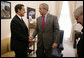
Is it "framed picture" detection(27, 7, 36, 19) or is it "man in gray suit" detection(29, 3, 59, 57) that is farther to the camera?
"framed picture" detection(27, 7, 36, 19)

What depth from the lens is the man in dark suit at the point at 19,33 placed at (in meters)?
2.52

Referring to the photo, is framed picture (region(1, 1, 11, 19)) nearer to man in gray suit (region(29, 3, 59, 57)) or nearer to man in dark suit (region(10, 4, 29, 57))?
man in dark suit (region(10, 4, 29, 57))

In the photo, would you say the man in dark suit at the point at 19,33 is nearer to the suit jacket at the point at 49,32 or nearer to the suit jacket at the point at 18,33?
the suit jacket at the point at 18,33

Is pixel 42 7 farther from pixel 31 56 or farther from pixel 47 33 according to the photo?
pixel 31 56

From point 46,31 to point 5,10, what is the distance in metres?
1.91

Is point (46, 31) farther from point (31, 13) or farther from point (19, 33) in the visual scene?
point (31, 13)

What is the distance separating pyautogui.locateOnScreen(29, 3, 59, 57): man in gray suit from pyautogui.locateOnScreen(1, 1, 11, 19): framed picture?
1.61 meters

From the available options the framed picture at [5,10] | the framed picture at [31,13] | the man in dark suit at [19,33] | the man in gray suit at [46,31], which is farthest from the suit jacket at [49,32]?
the framed picture at [31,13]

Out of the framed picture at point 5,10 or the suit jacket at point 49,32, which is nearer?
the suit jacket at point 49,32

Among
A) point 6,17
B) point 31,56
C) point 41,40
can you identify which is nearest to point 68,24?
point 31,56

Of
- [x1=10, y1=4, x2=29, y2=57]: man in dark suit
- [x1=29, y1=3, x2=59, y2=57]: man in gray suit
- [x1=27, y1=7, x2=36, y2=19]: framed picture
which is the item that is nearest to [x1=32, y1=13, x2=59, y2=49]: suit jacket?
[x1=29, y1=3, x2=59, y2=57]: man in gray suit

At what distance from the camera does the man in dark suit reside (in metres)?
2.52

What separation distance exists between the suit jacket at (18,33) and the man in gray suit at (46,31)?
0.32m

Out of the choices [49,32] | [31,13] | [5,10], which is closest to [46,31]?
[49,32]
